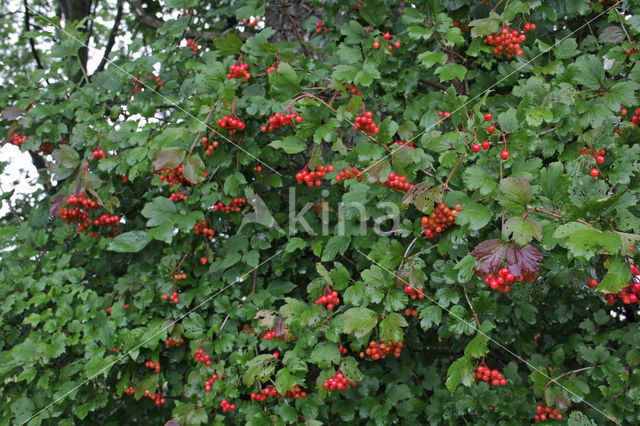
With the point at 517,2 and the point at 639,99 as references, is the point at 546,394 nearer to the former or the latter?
the point at 639,99

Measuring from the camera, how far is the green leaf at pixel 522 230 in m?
1.31

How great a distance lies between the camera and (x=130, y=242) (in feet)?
8.13

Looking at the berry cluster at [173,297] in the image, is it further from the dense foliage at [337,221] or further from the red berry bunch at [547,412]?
the red berry bunch at [547,412]

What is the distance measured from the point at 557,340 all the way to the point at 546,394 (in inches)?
38.9

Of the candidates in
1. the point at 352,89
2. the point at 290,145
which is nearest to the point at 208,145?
the point at 290,145

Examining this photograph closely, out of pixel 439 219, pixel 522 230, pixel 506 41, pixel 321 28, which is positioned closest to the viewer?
pixel 522 230

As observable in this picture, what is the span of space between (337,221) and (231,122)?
704 millimetres

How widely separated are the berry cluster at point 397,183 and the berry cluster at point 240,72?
2.83 feet

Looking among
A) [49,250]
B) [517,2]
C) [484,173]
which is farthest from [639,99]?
[49,250]

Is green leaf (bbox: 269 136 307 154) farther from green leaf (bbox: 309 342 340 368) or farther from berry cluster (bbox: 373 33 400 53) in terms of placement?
green leaf (bbox: 309 342 340 368)

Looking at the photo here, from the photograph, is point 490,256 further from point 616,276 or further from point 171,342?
point 171,342

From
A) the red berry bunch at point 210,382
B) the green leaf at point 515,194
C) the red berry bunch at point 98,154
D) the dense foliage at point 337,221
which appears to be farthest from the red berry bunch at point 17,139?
the green leaf at point 515,194

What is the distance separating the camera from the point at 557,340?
9.85ft

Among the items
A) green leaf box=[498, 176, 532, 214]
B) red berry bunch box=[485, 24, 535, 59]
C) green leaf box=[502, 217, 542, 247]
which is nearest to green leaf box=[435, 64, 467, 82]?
red berry bunch box=[485, 24, 535, 59]
